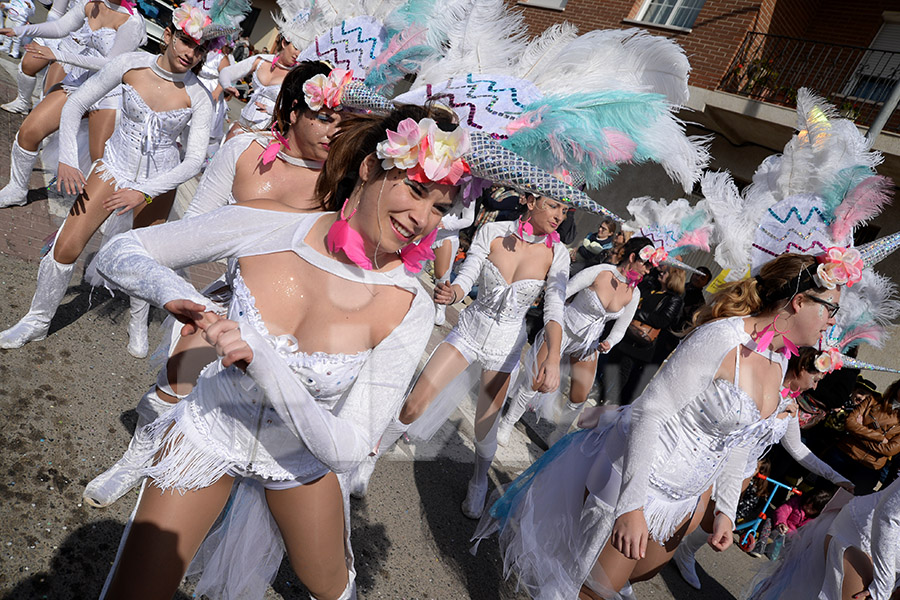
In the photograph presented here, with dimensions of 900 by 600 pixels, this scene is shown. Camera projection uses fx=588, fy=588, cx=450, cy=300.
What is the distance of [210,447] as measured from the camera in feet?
5.97

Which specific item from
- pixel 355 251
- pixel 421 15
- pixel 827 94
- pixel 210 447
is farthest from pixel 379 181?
pixel 827 94

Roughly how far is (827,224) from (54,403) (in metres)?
4.14

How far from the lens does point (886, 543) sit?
2.93m

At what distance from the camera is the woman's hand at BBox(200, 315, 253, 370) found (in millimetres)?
1352

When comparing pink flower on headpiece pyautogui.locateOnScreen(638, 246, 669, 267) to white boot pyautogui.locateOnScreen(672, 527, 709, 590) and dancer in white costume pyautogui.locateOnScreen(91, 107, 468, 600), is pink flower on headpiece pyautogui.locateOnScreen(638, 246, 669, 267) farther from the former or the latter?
dancer in white costume pyautogui.locateOnScreen(91, 107, 468, 600)

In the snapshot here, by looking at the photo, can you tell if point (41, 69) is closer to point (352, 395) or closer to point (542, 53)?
point (542, 53)

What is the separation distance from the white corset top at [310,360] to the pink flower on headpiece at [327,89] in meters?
1.13

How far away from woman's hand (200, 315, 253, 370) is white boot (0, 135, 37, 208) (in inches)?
→ 179

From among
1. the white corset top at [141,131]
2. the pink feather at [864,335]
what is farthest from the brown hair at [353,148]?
the pink feather at [864,335]

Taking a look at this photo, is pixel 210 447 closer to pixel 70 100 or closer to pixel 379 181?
pixel 379 181

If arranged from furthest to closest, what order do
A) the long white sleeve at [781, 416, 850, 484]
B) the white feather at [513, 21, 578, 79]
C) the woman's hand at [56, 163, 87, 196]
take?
the long white sleeve at [781, 416, 850, 484] → the woman's hand at [56, 163, 87, 196] → the white feather at [513, 21, 578, 79]

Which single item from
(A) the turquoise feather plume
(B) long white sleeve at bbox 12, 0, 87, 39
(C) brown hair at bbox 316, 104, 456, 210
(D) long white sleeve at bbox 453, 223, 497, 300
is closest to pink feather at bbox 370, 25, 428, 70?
(C) brown hair at bbox 316, 104, 456, 210

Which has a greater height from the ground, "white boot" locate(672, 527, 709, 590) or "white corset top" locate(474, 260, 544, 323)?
"white corset top" locate(474, 260, 544, 323)

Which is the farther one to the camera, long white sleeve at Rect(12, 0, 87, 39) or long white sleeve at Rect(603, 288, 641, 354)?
long white sleeve at Rect(603, 288, 641, 354)
